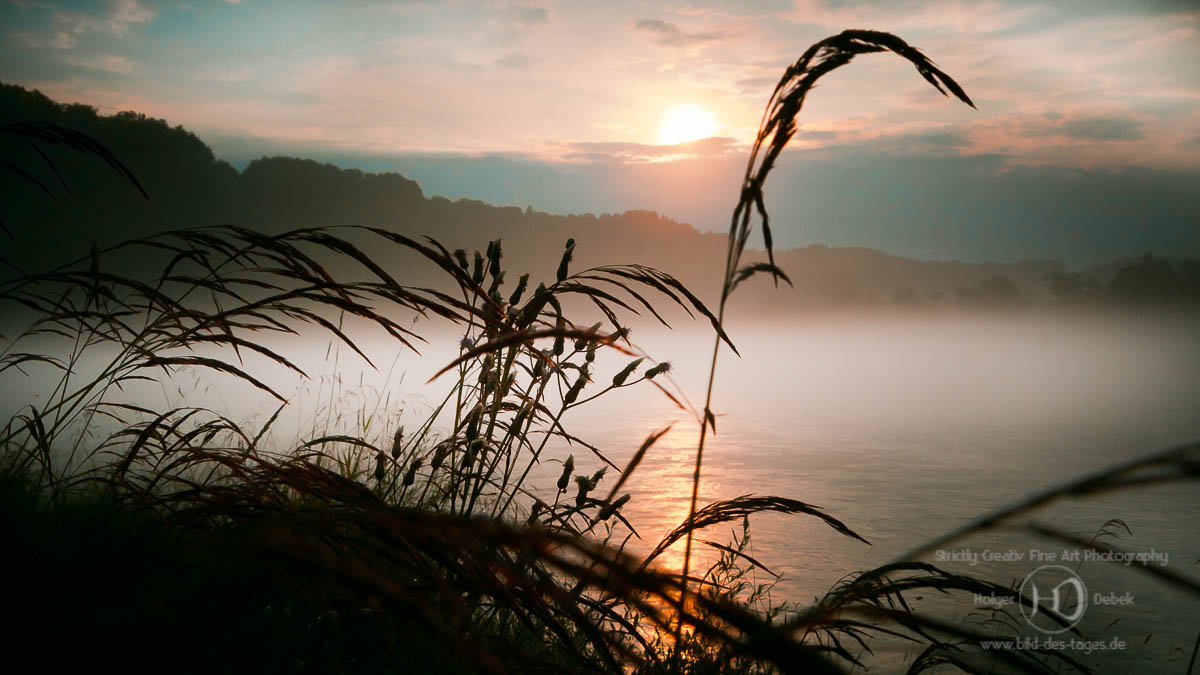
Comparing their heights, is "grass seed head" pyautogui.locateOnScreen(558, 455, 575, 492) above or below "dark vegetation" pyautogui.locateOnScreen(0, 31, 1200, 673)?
below

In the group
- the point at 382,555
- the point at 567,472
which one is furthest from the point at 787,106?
the point at 567,472

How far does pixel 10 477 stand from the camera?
111 centimetres

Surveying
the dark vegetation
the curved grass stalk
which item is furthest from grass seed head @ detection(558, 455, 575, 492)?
the curved grass stalk

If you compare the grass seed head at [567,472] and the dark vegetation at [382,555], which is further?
the grass seed head at [567,472]

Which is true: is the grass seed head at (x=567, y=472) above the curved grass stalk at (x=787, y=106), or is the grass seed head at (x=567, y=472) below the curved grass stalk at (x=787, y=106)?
below

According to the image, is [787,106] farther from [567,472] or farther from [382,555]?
[567,472]

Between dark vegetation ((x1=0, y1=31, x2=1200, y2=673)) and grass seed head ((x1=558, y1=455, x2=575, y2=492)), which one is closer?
dark vegetation ((x1=0, y1=31, x2=1200, y2=673))

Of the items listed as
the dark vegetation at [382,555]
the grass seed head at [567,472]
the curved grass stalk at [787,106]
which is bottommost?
the grass seed head at [567,472]

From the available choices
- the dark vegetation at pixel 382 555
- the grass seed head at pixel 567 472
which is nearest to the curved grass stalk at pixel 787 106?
the dark vegetation at pixel 382 555

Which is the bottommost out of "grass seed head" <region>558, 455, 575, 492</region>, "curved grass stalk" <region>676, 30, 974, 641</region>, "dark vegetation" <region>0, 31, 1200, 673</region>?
"grass seed head" <region>558, 455, 575, 492</region>

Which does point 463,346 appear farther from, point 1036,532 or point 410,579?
point 1036,532

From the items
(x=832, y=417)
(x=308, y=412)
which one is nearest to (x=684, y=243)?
(x=832, y=417)

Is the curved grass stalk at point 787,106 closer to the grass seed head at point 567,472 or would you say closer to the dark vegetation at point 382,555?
the dark vegetation at point 382,555

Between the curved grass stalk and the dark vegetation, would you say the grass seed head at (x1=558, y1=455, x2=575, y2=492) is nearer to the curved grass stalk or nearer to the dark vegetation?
the dark vegetation
